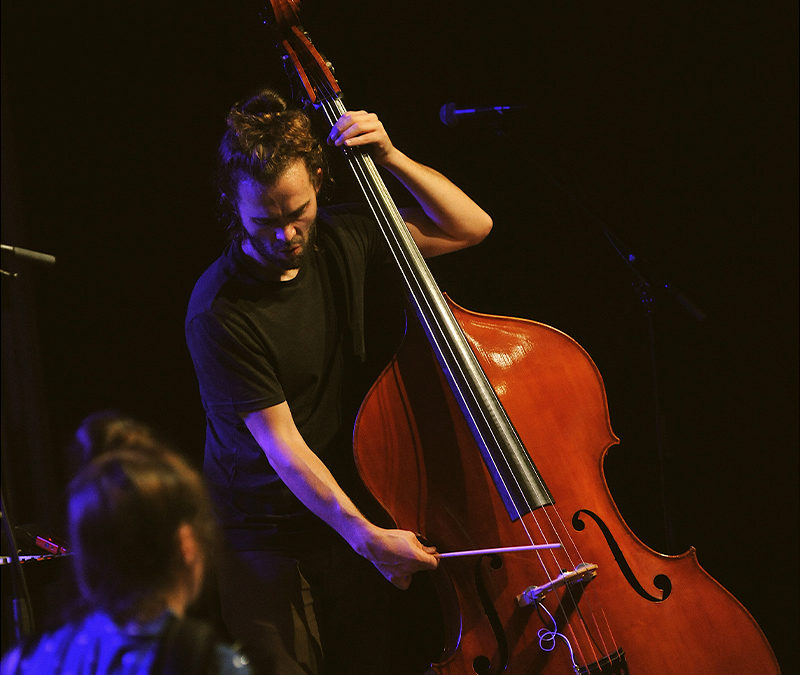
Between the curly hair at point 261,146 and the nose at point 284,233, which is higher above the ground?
the curly hair at point 261,146

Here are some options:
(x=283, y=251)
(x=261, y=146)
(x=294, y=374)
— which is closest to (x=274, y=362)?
(x=294, y=374)

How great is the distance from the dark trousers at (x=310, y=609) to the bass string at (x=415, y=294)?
0.53m

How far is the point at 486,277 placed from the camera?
247cm

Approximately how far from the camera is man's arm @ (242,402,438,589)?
5.14 feet

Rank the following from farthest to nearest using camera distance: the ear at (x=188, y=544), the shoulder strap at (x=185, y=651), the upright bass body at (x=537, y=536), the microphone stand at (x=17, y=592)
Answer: the upright bass body at (x=537, y=536) → the microphone stand at (x=17, y=592) → the ear at (x=188, y=544) → the shoulder strap at (x=185, y=651)

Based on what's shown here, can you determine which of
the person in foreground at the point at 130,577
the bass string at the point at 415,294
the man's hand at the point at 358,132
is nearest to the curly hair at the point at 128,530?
the person in foreground at the point at 130,577

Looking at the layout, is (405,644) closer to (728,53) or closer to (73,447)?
(73,447)

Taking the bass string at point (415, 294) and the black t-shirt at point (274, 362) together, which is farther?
the black t-shirt at point (274, 362)

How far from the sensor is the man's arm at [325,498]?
5.14 feet

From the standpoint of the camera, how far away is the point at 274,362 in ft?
5.90

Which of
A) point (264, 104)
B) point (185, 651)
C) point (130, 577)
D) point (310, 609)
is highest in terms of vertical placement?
point (264, 104)

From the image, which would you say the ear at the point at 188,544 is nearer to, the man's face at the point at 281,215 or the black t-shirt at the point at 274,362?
the black t-shirt at the point at 274,362

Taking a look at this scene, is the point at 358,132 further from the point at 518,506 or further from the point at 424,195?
the point at 518,506

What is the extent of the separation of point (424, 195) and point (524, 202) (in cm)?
73
